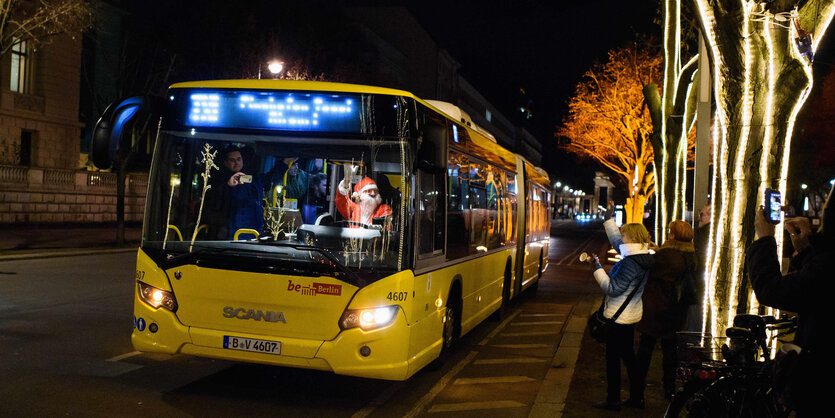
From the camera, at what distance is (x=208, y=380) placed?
8023mm

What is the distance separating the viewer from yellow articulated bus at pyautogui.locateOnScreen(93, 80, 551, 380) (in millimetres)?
6883

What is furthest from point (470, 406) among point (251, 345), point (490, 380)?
point (251, 345)

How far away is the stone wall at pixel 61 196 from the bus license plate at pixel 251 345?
3131cm

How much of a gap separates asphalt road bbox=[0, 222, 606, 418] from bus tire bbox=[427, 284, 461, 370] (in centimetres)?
20

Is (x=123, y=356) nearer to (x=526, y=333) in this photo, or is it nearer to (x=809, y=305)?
(x=526, y=333)

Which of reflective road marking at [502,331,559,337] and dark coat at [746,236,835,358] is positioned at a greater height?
dark coat at [746,236,835,358]

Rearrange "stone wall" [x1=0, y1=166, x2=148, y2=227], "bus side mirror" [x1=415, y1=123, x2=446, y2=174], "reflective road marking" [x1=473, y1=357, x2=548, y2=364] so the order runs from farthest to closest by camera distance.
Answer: "stone wall" [x1=0, y1=166, x2=148, y2=227] < "reflective road marking" [x1=473, y1=357, x2=548, y2=364] < "bus side mirror" [x1=415, y1=123, x2=446, y2=174]

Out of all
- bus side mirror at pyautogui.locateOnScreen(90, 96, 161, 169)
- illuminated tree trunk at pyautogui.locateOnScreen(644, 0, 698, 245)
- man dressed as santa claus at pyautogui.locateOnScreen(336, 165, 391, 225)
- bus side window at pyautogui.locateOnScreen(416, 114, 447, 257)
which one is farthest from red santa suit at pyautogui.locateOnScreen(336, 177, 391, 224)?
illuminated tree trunk at pyautogui.locateOnScreen(644, 0, 698, 245)

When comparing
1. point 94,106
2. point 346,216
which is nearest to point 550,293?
point 346,216

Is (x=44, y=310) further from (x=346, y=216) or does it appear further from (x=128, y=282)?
(x=346, y=216)

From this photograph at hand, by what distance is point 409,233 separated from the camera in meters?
7.22

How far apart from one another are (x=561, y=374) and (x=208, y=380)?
3781 mm

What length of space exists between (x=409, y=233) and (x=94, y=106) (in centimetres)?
4202

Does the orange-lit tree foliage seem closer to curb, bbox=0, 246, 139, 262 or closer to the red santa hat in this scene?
curb, bbox=0, 246, 139, 262
